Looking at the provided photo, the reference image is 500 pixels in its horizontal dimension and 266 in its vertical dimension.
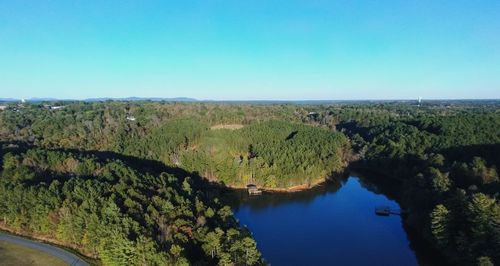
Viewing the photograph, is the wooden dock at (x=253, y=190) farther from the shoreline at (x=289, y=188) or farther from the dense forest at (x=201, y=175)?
the dense forest at (x=201, y=175)

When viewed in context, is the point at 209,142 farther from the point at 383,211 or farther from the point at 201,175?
the point at 383,211

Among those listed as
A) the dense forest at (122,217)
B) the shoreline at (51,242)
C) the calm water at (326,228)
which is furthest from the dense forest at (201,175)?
the calm water at (326,228)

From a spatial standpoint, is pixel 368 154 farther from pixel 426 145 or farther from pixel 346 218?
pixel 346 218

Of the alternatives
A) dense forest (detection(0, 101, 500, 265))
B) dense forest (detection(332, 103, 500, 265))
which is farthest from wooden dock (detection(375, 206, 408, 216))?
dense forest (detection(0, 101, 500, 265))

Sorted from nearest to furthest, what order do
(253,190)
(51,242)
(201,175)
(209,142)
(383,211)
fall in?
(51,242) < (383,211) < (253,190) < (201,175) < (209,142)

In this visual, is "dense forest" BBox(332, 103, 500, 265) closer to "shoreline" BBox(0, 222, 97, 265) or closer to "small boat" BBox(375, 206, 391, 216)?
"small boat" BBox(375, 206, 391, 216)

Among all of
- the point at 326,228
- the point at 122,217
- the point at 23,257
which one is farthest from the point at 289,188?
the point at 23,257

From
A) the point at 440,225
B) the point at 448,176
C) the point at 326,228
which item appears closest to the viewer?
the point at 440,225

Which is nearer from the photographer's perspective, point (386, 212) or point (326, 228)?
point (326, 228)
